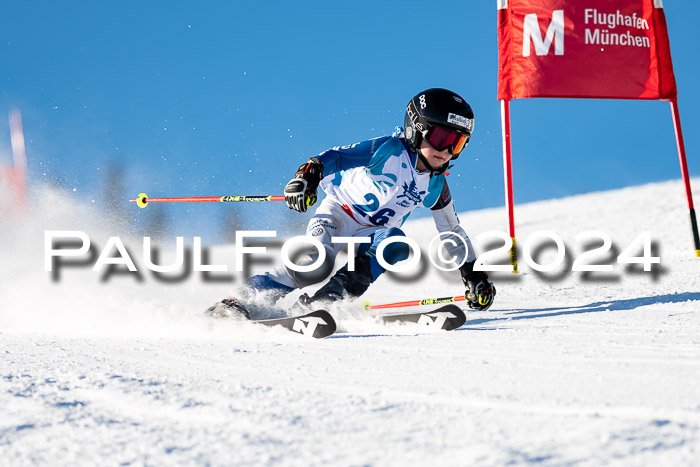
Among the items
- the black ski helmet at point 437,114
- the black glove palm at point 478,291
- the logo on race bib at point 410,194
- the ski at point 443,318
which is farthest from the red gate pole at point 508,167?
the ski at point 443,318

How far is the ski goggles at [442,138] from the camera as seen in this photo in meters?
4.07

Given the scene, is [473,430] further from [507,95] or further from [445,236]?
[507,95]

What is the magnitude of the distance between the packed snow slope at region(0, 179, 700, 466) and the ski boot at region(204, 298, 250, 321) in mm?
57

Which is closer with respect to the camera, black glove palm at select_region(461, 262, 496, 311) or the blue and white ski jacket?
the blue and white ski jacket

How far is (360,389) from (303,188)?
2.21 metres

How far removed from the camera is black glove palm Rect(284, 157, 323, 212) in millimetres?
3912

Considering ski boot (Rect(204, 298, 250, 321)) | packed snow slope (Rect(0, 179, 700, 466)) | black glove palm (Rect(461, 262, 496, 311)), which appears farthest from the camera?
black glove palm (Rect(461, 262, 496, 311))

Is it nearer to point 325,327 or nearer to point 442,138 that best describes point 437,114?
point 442,138

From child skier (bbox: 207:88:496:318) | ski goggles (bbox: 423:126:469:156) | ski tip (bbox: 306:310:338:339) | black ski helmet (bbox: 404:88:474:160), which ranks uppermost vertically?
black ski helmet (bbox: 404:88:474:160)

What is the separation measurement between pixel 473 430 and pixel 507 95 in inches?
233

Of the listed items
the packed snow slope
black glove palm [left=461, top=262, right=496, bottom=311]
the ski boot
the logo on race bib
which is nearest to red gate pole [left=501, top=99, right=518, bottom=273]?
the packed snow slope

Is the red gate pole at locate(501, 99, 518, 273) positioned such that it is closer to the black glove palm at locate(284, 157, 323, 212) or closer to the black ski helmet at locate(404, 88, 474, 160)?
the black ski helmet at locate(404, 88, 474, 160)

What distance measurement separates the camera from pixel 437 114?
13.2 ft

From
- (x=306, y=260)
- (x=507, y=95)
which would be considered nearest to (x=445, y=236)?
(x=306, y=260)
